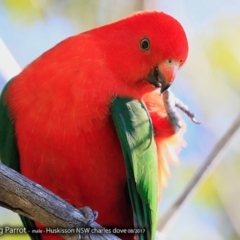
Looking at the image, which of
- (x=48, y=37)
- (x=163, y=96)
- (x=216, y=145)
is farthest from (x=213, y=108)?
(x=48, y=37)

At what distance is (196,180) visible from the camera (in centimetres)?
123

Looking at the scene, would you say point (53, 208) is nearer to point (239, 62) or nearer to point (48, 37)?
point (48, 37)

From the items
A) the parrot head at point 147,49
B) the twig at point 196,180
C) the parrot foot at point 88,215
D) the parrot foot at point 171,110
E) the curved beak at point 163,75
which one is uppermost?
the parrot head at point 147,49

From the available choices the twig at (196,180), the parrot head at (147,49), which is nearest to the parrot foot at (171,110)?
the parrot head at (147,49)

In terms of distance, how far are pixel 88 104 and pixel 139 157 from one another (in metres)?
0.15

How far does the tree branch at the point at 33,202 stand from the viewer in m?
0.75

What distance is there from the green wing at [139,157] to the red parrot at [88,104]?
2 cm

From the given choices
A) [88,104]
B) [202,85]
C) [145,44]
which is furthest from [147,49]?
[202,85]

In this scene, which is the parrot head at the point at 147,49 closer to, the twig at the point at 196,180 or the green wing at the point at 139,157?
the green wing at the point at 139,157

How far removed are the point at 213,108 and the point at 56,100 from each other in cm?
A: 52

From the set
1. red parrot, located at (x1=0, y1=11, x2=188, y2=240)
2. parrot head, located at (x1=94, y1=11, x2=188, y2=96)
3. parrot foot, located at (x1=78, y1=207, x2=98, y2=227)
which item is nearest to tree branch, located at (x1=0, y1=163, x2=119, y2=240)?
parrot foot, located at (x1=78, y1=207, x2=98, y2=227)

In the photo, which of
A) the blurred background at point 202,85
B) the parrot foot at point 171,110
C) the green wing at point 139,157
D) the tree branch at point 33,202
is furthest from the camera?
the blurred background at point 202,85

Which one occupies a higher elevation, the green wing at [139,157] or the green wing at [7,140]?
the green wing at [7,140]

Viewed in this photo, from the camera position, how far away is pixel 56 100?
0.92 metres
